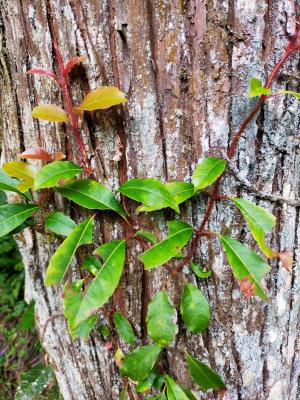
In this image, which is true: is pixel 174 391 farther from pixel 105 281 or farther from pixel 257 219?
pixel 257 219

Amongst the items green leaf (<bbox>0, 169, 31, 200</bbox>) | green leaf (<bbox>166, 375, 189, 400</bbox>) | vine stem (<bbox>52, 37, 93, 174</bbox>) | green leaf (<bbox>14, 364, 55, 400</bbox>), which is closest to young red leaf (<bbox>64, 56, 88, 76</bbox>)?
vine stem (<bbox>52, 37, 93, 174</bbox>)

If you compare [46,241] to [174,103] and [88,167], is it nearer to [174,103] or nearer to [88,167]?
[88,167]

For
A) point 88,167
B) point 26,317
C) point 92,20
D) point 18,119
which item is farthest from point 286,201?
point 26,317

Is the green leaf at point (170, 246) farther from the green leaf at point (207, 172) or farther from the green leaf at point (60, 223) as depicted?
the green leaf at point (60, 223)

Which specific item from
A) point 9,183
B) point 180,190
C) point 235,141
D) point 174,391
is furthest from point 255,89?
point 174,391

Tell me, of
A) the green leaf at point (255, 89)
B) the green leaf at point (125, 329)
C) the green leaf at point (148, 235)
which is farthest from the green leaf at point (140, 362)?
the green leaf at point (255, 89)
